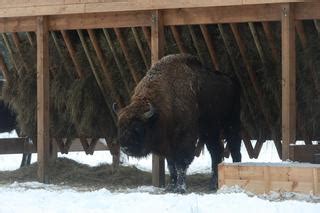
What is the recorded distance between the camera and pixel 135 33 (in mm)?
12984

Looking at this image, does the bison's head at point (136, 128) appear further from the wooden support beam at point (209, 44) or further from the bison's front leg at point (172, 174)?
the wooden support beam at point (209, 44)

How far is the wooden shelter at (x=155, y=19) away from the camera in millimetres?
10625

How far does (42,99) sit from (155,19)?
90.6 inches

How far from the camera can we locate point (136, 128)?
11.2m

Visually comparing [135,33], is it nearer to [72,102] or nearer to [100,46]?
[100,46]

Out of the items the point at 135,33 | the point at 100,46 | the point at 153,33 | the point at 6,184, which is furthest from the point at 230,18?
the point at 6,184

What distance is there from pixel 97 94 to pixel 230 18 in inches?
145

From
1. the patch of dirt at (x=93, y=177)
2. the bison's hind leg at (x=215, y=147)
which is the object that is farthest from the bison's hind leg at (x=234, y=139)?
the patch of dirt at (x=93, y=177)

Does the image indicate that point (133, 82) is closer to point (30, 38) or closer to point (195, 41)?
point (195, 41)

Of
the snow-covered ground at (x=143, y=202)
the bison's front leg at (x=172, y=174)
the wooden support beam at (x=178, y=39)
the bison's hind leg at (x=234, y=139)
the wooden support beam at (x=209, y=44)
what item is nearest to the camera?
the snow-covered ground at (x=143, y=202)

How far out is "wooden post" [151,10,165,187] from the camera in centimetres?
1181

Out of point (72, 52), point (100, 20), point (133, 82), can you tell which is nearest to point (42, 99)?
point (72, 52)

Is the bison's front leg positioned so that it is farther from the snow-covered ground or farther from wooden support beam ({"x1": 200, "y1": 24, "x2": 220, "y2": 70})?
wooden support beam ({"x1": 200, "y1": 24, "x2": 220, "y2": 70})

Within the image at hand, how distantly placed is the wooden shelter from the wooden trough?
793mm
